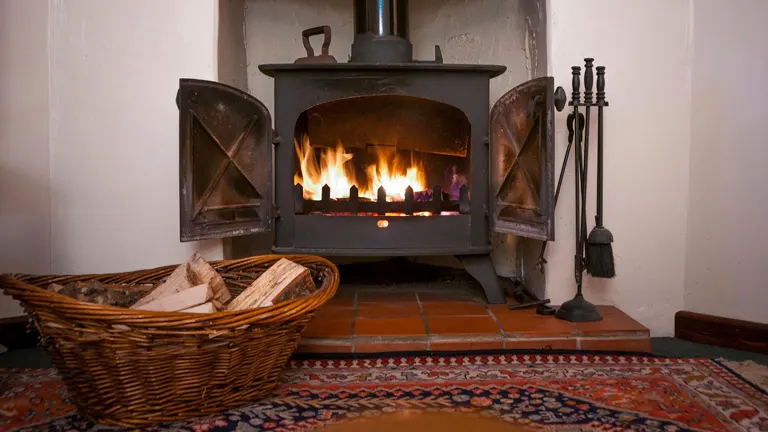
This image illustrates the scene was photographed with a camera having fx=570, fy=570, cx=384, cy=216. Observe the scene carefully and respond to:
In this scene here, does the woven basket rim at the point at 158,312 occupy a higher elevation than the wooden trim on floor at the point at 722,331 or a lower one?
higher

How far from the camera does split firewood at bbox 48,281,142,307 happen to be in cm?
122

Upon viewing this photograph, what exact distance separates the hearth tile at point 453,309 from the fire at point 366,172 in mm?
444

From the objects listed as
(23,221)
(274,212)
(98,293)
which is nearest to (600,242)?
(274,212)

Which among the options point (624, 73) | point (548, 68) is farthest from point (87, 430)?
point (624, 73)

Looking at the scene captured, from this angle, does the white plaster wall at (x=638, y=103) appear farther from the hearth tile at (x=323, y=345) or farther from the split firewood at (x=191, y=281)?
the split firewood at (x=191, y=281)

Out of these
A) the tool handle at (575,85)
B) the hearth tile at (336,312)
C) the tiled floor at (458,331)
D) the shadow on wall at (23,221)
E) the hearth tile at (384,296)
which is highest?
the tool handle at (575,85)

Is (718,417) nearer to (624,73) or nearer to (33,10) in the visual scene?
(624,73)

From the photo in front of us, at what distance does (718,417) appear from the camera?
1.18 metres

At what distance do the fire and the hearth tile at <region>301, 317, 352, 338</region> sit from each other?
567 millimetres

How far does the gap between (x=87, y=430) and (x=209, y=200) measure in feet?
2.66

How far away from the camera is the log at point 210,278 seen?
1.32 meters

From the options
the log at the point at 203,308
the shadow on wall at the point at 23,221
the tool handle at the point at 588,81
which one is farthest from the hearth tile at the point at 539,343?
the shadow on wall at the point at 23,221

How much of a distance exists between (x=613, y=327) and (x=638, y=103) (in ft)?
2.43

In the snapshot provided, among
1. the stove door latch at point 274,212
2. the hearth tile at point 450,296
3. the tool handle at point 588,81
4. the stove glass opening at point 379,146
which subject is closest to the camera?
the tool handle at point 588,81
